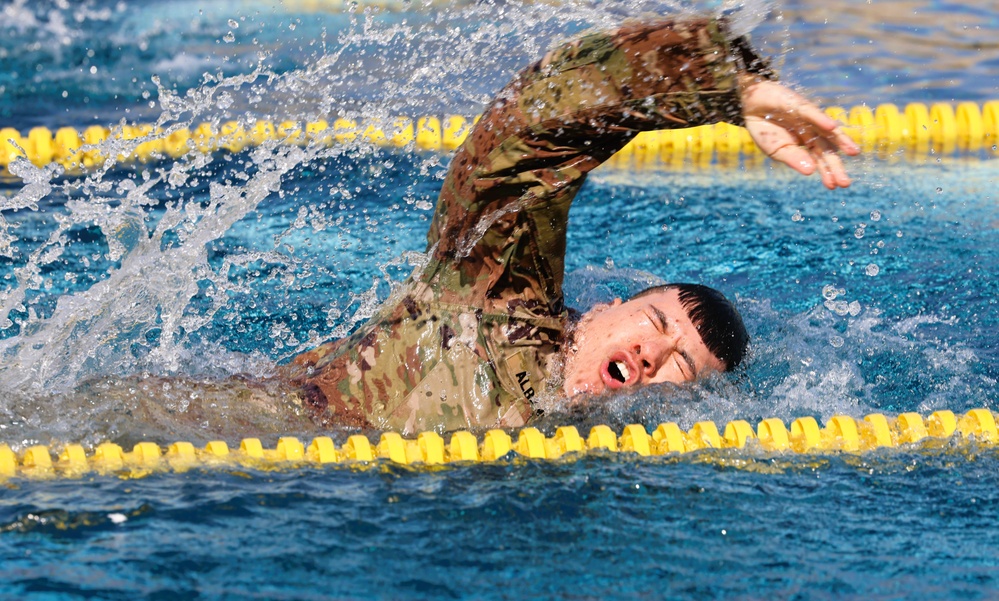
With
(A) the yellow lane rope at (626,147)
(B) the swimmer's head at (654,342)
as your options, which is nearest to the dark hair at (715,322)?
(B) the swimmer's head at (654,342)

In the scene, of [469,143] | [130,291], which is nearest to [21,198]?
[130,291]

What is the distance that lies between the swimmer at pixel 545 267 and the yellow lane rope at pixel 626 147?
3.19 m

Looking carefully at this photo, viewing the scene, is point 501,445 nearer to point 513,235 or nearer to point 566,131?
point 513,235

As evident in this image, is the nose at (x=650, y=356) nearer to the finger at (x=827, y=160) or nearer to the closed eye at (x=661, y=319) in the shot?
the closed eye at (x=661, y=319)

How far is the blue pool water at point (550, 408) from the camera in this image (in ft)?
6.34

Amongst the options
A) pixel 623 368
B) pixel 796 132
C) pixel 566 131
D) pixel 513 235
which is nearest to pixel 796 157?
pixel 796 132

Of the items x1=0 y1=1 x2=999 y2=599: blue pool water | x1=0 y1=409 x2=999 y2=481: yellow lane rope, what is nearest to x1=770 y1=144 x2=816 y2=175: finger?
x1=0 y1=1 x2=999 y2=599: blue pool water

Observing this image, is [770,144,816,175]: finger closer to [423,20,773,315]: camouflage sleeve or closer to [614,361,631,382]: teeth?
[423,20,773,315]: camouflage sleeve

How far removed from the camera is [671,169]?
563cm

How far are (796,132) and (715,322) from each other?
73 cm

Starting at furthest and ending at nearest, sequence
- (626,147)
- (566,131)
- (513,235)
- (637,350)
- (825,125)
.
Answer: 1. (626,147)
2. (637,350)
3. (513,235)
4. (566,131)
5. (825,125)

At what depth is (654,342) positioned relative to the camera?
Answer: 8.41 feet

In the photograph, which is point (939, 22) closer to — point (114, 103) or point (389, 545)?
point (114, 103)

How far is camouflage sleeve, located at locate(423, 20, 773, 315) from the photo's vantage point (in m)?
2.10
